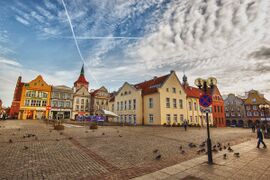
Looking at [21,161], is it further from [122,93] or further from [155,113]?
[122,93]

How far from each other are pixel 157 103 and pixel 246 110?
5403 centimetres

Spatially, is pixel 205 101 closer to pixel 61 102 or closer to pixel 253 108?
pixel 61 102

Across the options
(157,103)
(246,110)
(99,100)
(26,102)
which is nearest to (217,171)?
(157,103)

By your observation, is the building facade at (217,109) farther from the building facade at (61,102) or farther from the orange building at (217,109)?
the building facade at (61,102)

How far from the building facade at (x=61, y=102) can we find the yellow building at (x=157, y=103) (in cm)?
2554

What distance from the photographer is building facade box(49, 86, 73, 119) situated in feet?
167

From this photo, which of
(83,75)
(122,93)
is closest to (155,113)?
(122,93)

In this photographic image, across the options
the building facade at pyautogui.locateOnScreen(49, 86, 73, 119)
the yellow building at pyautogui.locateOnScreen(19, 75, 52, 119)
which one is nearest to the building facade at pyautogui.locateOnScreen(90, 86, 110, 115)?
the building facade at pyautogui.locateOnScreen(49, 86, 73, 119)

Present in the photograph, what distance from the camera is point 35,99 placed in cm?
4775

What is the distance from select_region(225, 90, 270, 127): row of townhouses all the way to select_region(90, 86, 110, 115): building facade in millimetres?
56691

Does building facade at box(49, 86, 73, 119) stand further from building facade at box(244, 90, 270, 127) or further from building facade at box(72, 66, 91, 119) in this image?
building facade at box(244, 90, 270, 127)

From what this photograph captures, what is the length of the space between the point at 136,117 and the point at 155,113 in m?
5.32

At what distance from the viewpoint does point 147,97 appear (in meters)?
34.0

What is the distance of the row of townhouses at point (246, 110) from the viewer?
60.4 meters
